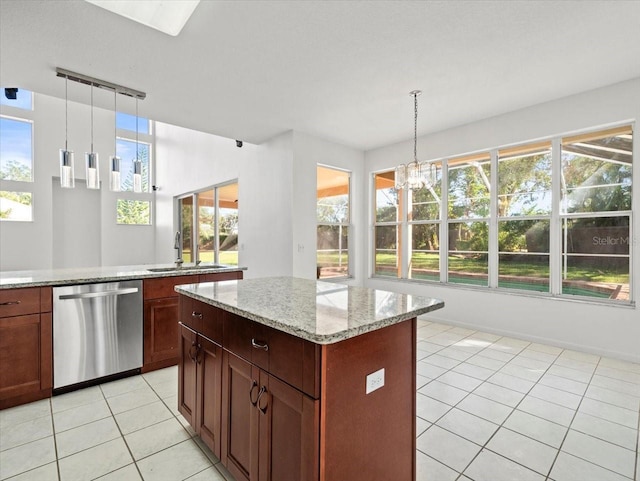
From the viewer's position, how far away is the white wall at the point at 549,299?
3.14m

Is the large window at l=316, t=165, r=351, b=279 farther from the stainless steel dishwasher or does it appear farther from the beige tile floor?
the stainless steel dishwasher

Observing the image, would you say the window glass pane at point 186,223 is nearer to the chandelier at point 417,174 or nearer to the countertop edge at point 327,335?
the chandelier at point 417,174

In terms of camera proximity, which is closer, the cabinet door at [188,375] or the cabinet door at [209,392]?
the cabinet door at [209,392]

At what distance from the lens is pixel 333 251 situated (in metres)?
5.33

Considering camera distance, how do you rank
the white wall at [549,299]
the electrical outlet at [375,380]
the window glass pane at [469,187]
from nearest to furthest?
the electrical outlet at [375,380], the white wall at [549,299], the window glass pane at [469,187]

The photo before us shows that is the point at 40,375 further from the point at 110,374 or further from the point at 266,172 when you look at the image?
the point at 266,172

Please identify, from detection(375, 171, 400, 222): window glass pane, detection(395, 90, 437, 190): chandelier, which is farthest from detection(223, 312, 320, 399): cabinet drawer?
detection(375, 171, 400, 222): window glass pane

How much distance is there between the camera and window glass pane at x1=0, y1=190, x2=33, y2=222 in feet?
20.1

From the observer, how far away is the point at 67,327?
8.07ft

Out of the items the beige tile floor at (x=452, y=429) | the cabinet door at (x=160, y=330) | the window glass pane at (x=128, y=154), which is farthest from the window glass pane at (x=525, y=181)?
the window glass pane at (x=128, y=154)

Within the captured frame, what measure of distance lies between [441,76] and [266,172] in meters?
2.79

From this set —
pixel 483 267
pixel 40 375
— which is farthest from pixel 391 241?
pixel 40 375

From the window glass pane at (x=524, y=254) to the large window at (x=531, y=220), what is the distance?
0.4 inches

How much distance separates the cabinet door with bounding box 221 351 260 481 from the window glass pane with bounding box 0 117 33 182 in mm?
7613
